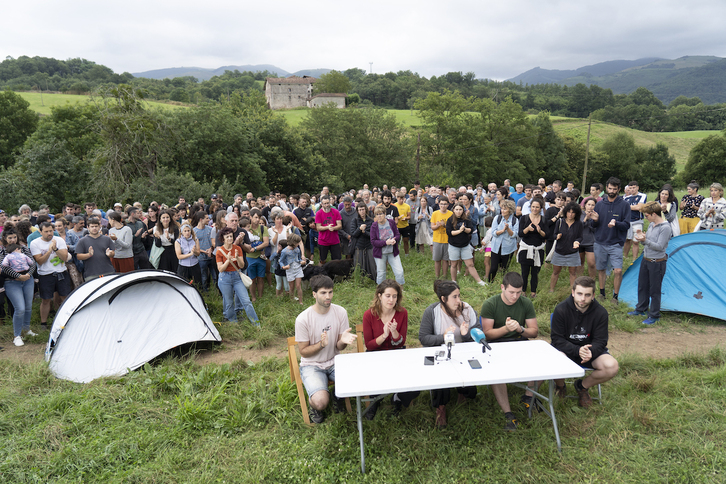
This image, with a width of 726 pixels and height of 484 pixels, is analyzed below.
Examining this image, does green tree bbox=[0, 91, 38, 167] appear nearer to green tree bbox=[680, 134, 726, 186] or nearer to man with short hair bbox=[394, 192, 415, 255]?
man with short hair bbox=[394, 192, 415, 255]

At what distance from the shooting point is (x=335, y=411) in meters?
4.15

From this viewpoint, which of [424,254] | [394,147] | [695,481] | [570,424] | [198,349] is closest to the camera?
[695,481]

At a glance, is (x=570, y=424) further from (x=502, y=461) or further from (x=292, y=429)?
(x=292, y=429)

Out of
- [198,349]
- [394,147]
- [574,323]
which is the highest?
[394,147]

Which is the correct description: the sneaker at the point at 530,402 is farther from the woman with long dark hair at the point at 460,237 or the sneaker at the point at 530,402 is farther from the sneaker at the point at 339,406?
the woman with long dark hair at the point at 460,237

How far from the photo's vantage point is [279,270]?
7664 millimetres

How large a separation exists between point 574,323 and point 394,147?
99.8 feet

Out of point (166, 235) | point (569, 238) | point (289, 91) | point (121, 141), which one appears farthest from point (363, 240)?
point (289, 91)

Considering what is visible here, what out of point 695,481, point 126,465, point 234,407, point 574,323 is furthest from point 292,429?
point 695,481

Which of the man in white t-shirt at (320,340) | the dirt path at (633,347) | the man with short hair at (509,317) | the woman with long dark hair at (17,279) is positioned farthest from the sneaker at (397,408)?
the woman with long dark hair at (17,279)

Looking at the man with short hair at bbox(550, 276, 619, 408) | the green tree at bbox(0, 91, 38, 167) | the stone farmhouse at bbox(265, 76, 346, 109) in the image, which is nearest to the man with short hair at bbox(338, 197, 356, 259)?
the man with short hair at bbox(550, 276, 619, 408)

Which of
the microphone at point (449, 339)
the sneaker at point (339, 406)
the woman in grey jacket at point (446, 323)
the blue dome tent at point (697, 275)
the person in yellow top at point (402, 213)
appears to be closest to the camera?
the microphone at point (449, 339)

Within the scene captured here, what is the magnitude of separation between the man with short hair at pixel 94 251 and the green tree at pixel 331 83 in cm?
8339

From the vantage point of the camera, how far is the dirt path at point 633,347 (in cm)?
534
